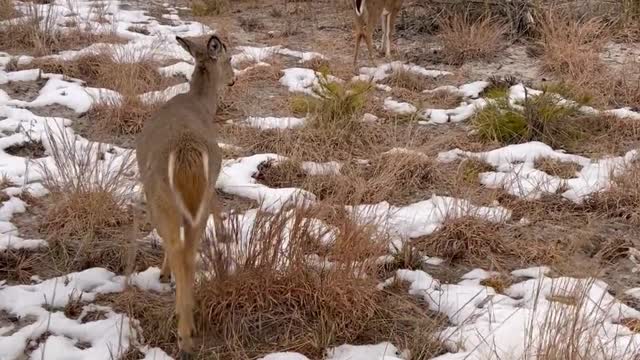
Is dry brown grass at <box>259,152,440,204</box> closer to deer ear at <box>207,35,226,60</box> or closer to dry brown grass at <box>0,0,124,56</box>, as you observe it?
deer ear at <box>207,35,226,60</box>

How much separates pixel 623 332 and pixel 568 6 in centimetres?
678

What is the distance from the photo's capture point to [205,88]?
14.4 ft

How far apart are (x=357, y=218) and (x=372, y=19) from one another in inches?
192

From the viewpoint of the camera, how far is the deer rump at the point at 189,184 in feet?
10.8

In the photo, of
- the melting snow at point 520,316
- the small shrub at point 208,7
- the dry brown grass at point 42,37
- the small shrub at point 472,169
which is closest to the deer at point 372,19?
the small shrub at point 208,7

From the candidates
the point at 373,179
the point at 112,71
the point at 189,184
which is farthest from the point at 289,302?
the point at 112,71

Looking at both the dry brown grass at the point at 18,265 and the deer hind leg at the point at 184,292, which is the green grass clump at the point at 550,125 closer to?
the deer hind leg at the point at 184,292

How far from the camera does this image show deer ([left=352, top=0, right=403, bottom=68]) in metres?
8.71

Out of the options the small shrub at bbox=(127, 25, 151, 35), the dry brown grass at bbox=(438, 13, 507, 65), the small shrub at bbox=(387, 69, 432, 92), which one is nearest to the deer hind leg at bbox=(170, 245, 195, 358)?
the small shrub at bbox=(387, 69, 432, 92)

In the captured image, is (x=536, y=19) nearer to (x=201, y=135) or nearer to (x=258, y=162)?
(x=258, y=162)

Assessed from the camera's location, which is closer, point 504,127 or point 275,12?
point 504,127

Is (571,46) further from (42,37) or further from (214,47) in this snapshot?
(42,37)

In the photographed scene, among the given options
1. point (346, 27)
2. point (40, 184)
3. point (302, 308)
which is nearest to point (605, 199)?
point (302, 308)

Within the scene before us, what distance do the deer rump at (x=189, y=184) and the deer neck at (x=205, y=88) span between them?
0.93 m
